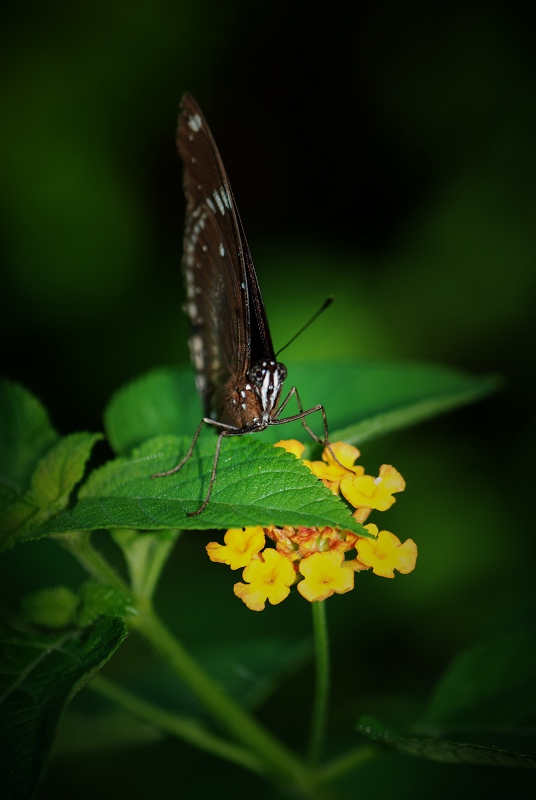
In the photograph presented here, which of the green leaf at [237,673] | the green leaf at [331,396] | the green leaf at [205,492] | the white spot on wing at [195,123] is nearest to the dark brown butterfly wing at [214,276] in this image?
the white spot on wing at [195,123]

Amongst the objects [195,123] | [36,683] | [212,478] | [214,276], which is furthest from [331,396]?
[36,683]

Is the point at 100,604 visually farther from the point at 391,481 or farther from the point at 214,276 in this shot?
the point at 214,276

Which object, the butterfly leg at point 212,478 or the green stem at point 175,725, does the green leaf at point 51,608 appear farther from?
the butterfly leg at point 212,478

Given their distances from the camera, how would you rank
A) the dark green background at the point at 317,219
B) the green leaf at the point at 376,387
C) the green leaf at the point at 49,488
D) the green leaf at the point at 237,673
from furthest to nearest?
1. the dark green background at the point at 317,219
2. the green leaf at the point at 237,673
3. the green leaf at the point at 376,387
4. the green leaf at the point at 49,488

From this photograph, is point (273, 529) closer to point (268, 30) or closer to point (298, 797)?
point (298, 797)

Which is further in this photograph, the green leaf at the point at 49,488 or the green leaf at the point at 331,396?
Answer: the green leaf at the point at 331,396

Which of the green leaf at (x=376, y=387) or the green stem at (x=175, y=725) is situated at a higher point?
the green leaf at (x=376, y=387)
